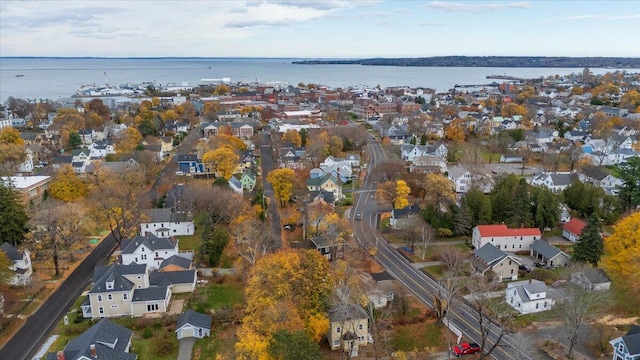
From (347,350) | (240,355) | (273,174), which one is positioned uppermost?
(273,174)

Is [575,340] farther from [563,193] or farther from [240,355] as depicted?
[563,193]

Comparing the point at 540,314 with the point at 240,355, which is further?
the point at 540,314

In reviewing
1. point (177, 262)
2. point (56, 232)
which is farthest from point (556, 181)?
point (56, 232)

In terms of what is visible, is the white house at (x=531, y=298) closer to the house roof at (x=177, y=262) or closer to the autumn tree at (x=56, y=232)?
the house roof at (x=177, y=262)

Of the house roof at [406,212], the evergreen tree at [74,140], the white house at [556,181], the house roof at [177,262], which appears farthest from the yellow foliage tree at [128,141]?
the white house at [556,181]

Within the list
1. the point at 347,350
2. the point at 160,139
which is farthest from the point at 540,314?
the point at 160,139

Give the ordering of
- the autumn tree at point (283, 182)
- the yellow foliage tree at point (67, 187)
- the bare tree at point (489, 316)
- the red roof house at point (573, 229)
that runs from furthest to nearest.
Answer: the autumn tree at point (283, 182) → the yellow foliage tree at point (67, 187) → the red roof house at point (573, 229) → the bare tree at point (489, 316)
